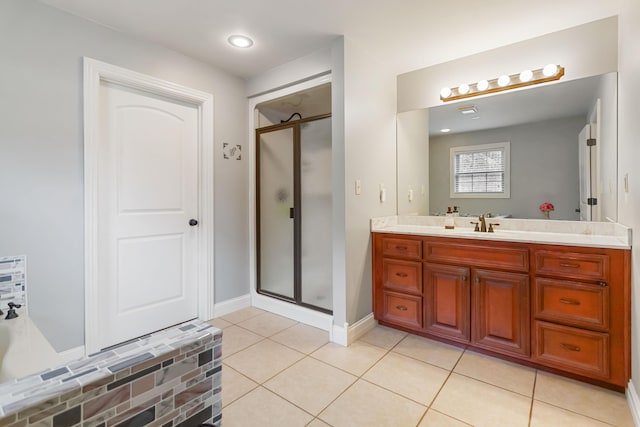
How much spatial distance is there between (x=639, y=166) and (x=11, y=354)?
9.40 ft

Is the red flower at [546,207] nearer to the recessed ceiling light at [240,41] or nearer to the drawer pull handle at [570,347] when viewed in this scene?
the drawer pull handle at [570,347]

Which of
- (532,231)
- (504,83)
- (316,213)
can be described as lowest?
(532,231)

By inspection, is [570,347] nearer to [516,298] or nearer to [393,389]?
[516,298]

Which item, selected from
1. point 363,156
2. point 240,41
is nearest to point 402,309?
point 363,156

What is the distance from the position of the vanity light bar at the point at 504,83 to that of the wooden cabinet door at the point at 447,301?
1436 mm

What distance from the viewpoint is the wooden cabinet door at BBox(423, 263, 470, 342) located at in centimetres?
222

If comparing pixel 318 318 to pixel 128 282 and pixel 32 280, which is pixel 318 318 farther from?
pixel 32 280

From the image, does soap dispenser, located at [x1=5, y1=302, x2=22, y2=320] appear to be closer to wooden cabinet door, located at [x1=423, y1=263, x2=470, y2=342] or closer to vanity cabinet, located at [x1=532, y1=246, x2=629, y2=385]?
wooden cabinet door, located at [x1=423, y1=263, x2=470, y2=342]

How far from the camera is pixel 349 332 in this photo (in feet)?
7.82

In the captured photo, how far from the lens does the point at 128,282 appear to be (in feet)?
7.83

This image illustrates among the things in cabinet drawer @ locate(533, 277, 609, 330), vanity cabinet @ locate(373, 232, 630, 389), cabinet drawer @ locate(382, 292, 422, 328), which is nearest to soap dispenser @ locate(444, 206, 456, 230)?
vanity cabinet @ locate(373, 232, 630, 389)

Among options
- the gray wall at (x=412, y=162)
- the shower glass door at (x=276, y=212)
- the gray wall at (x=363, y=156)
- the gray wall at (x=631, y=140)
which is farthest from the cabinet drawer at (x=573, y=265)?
the shower glass door at (x=276, y=212)

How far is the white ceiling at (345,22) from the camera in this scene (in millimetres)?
1931

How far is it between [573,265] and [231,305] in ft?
8.92
